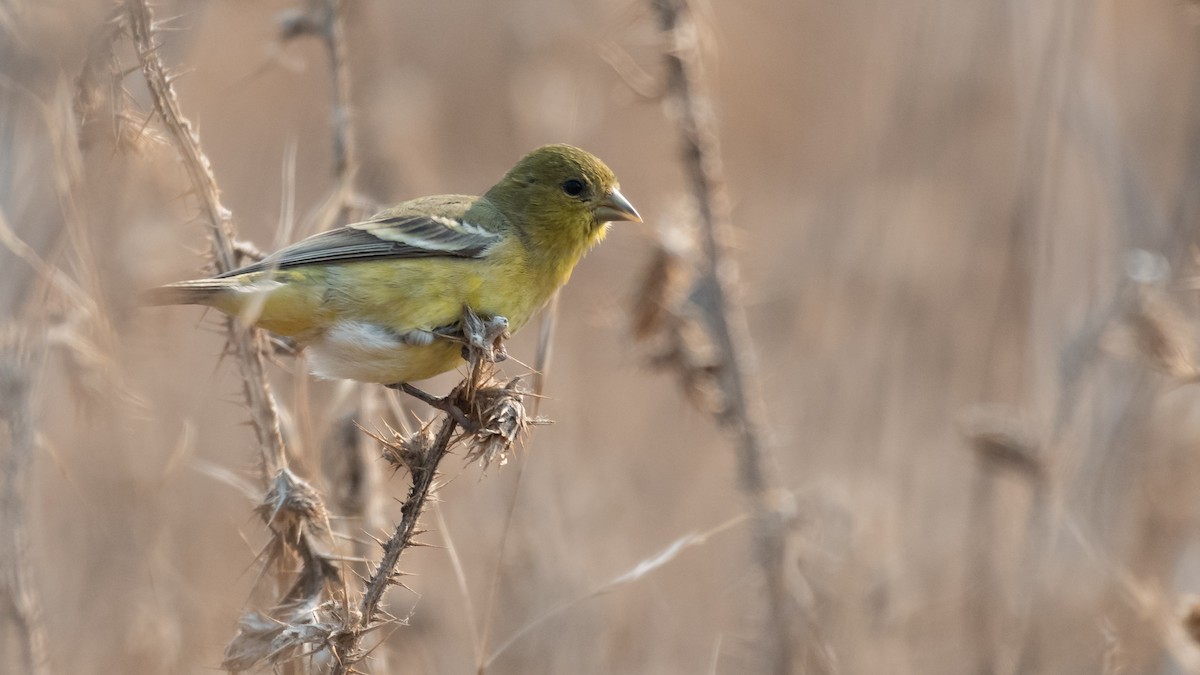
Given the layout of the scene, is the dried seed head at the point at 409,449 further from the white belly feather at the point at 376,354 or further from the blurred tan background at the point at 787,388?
the white belly feather at the point at 376,354

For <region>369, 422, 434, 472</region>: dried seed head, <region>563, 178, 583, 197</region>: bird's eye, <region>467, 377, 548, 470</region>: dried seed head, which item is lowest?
<region>369, 422, 434, 472</region>: dried seed head

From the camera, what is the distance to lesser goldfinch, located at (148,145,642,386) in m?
3.26

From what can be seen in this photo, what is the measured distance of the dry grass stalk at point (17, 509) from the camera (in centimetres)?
296

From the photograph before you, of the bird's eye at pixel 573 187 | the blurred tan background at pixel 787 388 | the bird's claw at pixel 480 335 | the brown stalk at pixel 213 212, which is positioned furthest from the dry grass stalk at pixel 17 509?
the bird's eye at pixel 573 187

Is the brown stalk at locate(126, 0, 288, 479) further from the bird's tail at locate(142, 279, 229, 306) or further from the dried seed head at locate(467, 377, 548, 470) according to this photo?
the dried seed head at locate(467, 377, 548, 470)

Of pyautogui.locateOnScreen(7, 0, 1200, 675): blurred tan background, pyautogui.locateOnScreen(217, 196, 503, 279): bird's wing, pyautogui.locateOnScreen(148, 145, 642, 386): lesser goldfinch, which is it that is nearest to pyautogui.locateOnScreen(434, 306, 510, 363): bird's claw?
pyautogui.locateOnScreen(148, 145, 642, 386): lesser goldfinch

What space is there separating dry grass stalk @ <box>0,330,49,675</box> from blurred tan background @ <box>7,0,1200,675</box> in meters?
0.07

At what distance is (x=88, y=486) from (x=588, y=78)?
10.5 feet

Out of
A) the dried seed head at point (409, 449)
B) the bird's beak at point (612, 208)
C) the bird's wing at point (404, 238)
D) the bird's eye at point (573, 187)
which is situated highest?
the bird's eye at point (573, 187)

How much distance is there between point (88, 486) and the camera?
4.81 metres

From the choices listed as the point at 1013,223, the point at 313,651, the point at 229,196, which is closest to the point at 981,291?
the point at 1013,223

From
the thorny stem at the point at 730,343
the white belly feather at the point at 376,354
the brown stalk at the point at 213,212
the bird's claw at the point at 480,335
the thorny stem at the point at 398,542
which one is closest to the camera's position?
the thorny stem at the point at 398,542

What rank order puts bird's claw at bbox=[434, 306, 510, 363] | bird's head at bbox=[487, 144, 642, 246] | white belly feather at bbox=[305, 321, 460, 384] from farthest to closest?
bird's head at bbox=[487, 144, 642, 246], white belly feather at bbox=[305, 321, 460, 384], bird's claw at bbox=[434, 306, 510, 363]

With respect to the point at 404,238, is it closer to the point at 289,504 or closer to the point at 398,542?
the point at 289,504
